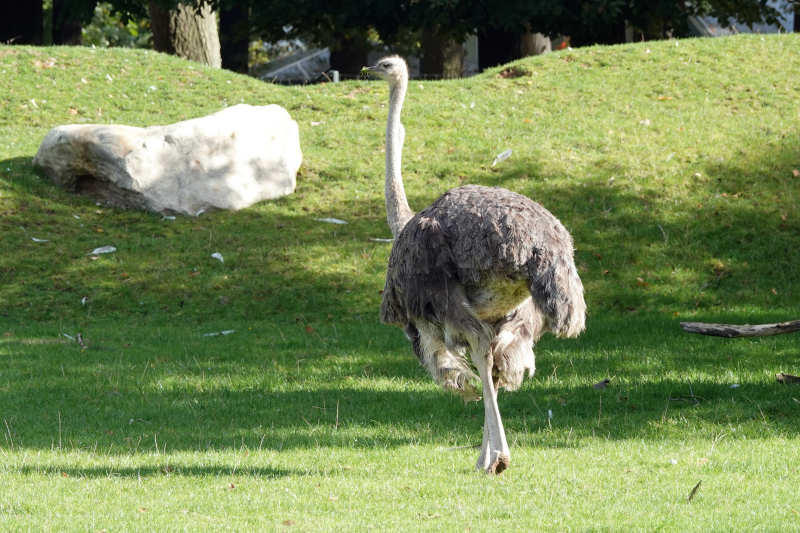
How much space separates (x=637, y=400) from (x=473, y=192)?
3.12 m

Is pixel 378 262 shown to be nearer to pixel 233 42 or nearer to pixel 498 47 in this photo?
pixel 498 47

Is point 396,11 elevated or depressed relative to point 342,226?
elevated

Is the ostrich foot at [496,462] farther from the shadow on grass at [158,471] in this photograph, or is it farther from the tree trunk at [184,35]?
the tree trunk at [184,35]

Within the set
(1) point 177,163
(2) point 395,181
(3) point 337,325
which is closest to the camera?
(2) point 395,181

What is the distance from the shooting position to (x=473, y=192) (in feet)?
23.7

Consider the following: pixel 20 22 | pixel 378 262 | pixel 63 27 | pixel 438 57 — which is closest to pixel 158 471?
pixel 378 262

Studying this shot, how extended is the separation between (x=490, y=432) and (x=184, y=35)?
21517mm

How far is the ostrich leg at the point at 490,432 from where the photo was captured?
6.93m

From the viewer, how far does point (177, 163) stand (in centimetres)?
1633

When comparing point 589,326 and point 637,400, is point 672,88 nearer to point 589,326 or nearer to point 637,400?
point 589,326

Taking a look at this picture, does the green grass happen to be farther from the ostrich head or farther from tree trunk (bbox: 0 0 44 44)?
tree trunk (bbox: 0 0 44 44)

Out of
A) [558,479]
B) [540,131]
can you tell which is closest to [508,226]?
[558,479]

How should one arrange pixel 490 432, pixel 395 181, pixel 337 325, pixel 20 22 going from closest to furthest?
pixel 490 432, pixel 395 181, pixel 337 325, pixel 20 22

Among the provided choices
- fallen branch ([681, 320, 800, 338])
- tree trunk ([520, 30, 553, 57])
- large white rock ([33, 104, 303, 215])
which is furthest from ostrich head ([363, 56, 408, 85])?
tree trunk ([520, 30, 553, 57])
